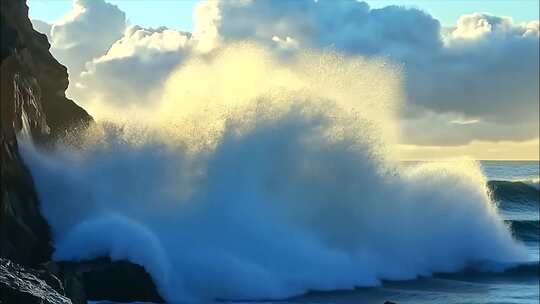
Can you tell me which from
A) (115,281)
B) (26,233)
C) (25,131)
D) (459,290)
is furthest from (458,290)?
(25,131)

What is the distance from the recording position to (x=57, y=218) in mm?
15633

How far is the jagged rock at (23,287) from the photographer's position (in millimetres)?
7371

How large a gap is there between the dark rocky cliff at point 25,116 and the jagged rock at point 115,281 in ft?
2.92

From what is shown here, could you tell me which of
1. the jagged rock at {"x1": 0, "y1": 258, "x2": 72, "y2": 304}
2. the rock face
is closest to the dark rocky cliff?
the rock face

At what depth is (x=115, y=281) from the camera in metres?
13.1

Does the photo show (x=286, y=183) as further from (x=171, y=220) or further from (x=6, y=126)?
(x=6, y=126)

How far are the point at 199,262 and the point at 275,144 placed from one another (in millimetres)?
4675

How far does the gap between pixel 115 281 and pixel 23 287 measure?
558 centimetres

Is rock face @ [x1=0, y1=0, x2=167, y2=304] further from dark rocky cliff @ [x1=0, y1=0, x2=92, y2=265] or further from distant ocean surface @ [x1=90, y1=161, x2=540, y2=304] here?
distant ocean surface @ [x1=90, y1=161, x2=540, y2=304]

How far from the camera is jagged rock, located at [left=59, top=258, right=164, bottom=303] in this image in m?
13.0

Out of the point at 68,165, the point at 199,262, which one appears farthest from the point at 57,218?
the point at 199,262

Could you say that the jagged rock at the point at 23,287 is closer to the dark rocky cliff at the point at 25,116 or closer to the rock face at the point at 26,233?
the rock face at the point at 26,233

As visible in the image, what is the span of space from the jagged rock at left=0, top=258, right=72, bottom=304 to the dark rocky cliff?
3373mm

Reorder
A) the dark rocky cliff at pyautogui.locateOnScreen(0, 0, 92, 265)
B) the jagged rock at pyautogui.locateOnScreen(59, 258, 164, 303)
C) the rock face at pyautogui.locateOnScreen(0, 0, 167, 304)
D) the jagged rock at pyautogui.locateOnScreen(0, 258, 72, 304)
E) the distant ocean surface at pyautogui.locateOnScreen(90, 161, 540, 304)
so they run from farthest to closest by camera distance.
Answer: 1. the distant ocean surface at pyautogui.locateOnScreen(90, 161, 540, 304)
2. the jagged rock at pyautogui.locateOnScreen(59, 258, 164, 303)
3. the dark rocky cliff at pyautogui.locateOnScreen(0, 0, 92, 265)
4. the rock face at pyautogui.locateOnScreen(0, 0, 167, 304)
5. the jagged rock at pyautogui.locateOnScreen(0, 258, 72, 304)
